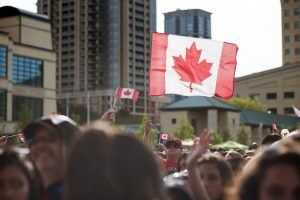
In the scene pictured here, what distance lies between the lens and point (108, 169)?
2.17 meters

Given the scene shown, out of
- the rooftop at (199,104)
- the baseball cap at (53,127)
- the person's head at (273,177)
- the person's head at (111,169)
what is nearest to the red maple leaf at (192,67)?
the baseball cap at (53,127)

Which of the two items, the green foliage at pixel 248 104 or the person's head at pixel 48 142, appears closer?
the person's head at pixel 48 142

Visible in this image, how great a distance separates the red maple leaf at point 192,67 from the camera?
35.9 feet

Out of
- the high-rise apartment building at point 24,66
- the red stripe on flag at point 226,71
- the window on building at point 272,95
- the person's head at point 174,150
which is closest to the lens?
the person's head at point 174,150

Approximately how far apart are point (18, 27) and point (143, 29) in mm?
67482

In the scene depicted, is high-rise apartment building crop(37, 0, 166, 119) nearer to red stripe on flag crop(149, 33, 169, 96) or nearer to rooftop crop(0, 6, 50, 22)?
rooftop crop(0, 6, 50, 22)

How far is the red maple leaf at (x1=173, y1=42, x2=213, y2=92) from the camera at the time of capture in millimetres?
10930

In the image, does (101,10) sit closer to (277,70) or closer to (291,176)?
(277,70)

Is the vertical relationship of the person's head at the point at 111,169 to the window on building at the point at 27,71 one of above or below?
below

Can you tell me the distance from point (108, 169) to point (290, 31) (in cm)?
10706

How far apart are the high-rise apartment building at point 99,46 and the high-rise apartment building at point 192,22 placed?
62.2m

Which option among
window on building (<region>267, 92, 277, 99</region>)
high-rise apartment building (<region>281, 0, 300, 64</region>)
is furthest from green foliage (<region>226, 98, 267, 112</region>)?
high-rise apartment building (<region>281, 0, 300, 64</region>)

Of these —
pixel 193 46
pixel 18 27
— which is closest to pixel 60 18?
pixel 18 27

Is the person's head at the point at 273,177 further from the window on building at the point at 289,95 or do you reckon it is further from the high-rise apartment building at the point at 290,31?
the high-rise apartment building at the point at 290,31
